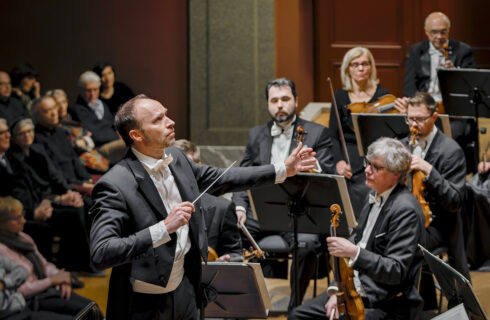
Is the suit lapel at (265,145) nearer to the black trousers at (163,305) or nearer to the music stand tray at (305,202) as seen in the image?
the music stand tray at (305,202)

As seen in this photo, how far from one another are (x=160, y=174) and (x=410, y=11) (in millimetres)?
5780

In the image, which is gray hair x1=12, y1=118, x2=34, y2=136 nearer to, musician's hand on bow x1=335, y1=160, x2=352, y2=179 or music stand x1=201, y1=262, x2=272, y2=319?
musician's hand on bow x1=335, y1=160, x2=352, y2=179

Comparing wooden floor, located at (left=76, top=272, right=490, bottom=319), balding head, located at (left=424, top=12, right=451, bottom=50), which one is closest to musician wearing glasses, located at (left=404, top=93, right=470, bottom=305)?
wooden floor, located at (left=76, top=272, right=490, bottom=319)

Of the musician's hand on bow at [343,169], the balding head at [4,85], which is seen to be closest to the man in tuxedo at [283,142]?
the musician's hand on bow at [343,169]

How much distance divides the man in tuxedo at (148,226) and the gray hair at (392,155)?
1.17 m

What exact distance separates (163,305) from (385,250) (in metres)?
1.24

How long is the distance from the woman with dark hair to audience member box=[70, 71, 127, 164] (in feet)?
0.43

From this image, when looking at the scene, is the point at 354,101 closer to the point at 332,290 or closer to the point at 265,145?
the point at 265,145

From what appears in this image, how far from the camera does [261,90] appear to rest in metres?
6.42

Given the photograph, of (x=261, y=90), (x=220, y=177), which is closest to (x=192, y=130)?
(x=261, y=90)

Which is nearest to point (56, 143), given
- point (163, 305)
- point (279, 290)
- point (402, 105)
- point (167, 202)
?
point (279, 290)

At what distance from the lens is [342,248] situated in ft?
9.84

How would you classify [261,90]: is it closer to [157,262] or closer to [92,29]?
[92,29]

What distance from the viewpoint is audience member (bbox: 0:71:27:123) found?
545 centimetres
